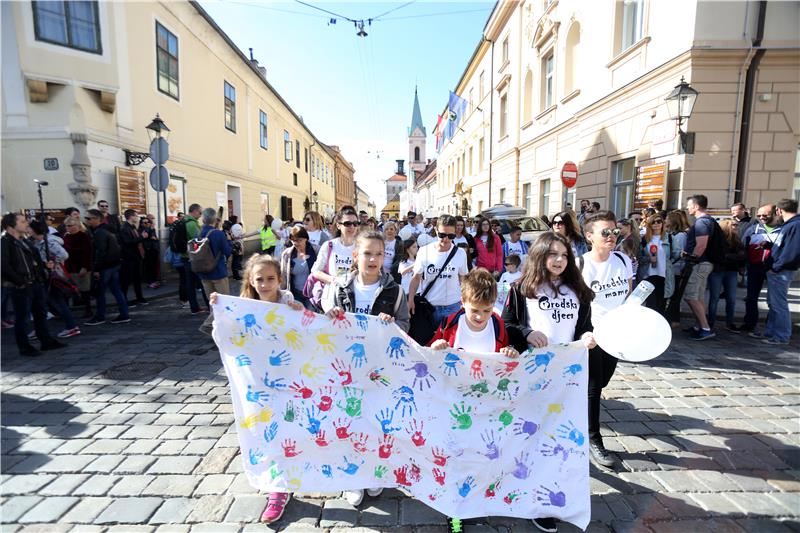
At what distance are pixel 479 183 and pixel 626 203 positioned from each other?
721 inches

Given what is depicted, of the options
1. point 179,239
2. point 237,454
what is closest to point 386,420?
point 237,454

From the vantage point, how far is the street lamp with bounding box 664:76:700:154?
8348 millimetres

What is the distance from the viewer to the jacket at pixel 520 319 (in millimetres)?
2766

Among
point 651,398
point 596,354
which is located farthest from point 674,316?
point 596,354

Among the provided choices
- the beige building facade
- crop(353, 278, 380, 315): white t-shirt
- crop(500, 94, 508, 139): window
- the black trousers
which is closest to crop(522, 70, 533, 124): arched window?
the beige building facade

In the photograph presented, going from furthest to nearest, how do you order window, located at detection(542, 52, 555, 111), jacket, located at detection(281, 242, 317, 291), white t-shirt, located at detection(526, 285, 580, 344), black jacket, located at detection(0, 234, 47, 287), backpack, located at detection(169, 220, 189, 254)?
1. window, located at detection(542, 52, 555, 111)
2. backpack, located at detection(169, 220, 189, 254)
3. jacket, located at detection(281, 242, 317, 291)
4. black jacket, located at detection(0, 234, 47, 287)
5. white t-shirt, located at detection(526, 285, 580, 344)

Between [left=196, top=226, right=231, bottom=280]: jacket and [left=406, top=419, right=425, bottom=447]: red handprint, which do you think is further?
[left=196, top=226, right=231, bottom=280]: jacket

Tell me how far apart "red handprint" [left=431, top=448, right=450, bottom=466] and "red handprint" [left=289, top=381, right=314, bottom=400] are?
2.84 feet

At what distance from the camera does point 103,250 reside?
21.9 feet

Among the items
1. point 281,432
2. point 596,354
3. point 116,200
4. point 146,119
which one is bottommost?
point 281,432

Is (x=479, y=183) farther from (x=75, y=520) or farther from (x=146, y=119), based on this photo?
(x=75, y=520)

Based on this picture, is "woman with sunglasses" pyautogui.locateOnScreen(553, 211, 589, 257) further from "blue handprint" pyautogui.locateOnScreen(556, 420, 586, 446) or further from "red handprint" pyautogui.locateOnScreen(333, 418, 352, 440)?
"red handprint" pyautogui.locateOnScreen(333, 418, 352, 440)

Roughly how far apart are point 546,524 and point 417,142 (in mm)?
91464

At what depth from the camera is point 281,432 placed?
259 cm
